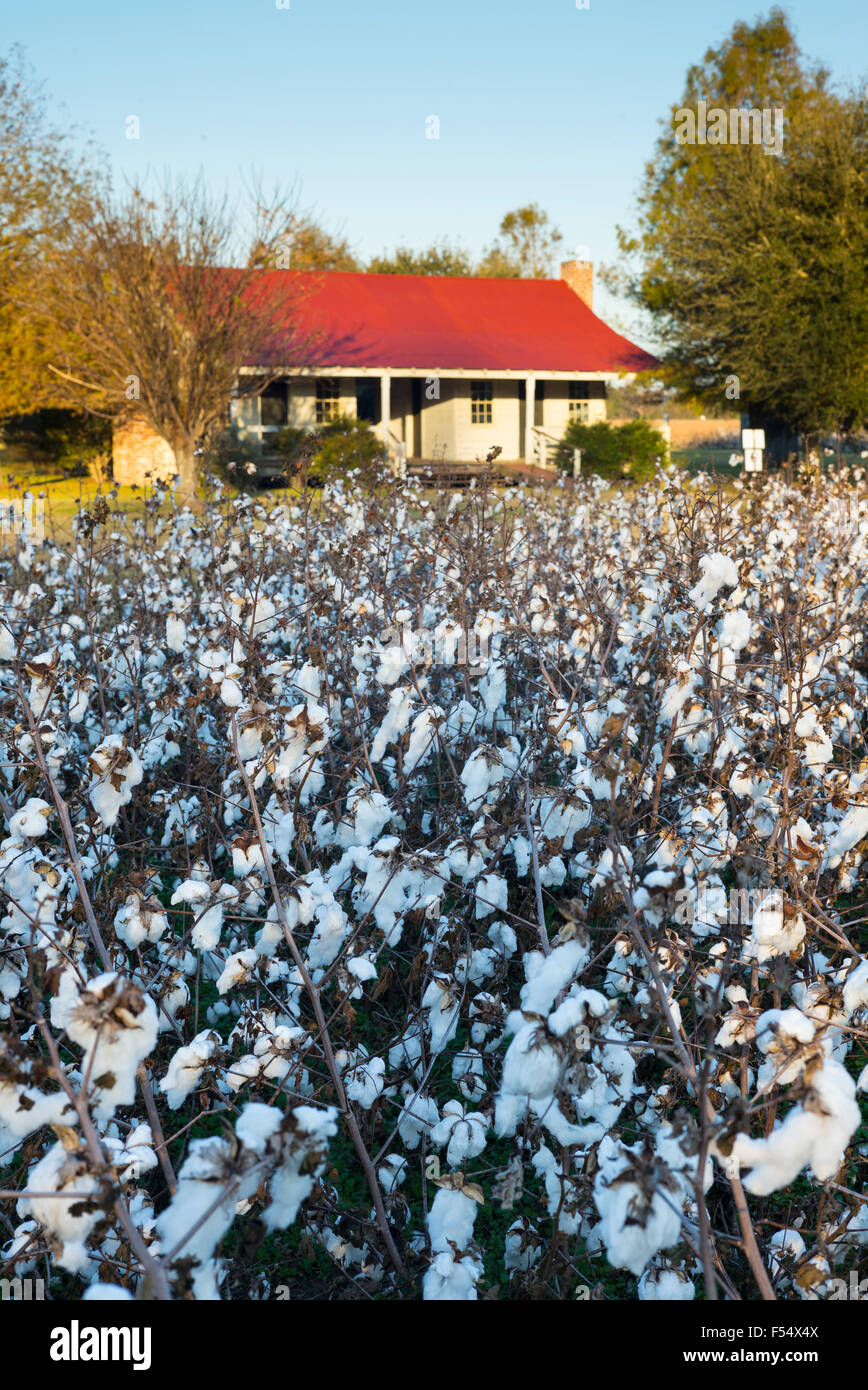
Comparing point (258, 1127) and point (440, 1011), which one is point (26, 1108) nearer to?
A: point (258, 1127)

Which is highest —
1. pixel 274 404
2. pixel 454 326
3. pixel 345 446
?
pixel 454 326

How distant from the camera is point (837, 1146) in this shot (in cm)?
133

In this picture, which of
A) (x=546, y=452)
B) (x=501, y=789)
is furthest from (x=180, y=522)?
(x=546, y=452)

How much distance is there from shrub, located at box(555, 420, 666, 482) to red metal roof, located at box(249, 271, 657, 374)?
188 inches

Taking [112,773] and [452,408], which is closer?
[112,773]

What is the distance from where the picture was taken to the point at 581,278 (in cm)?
3366

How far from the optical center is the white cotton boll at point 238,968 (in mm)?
2457

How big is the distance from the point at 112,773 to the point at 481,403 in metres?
28.2

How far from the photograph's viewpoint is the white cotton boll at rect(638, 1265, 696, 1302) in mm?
1920

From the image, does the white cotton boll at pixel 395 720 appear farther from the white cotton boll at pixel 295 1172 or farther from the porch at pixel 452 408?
the porch at pixel 452 408

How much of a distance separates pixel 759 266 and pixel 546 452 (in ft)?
24.2

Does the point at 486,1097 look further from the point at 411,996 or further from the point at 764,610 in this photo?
the point at 764,610

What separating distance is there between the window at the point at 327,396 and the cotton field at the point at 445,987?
79.8ft
